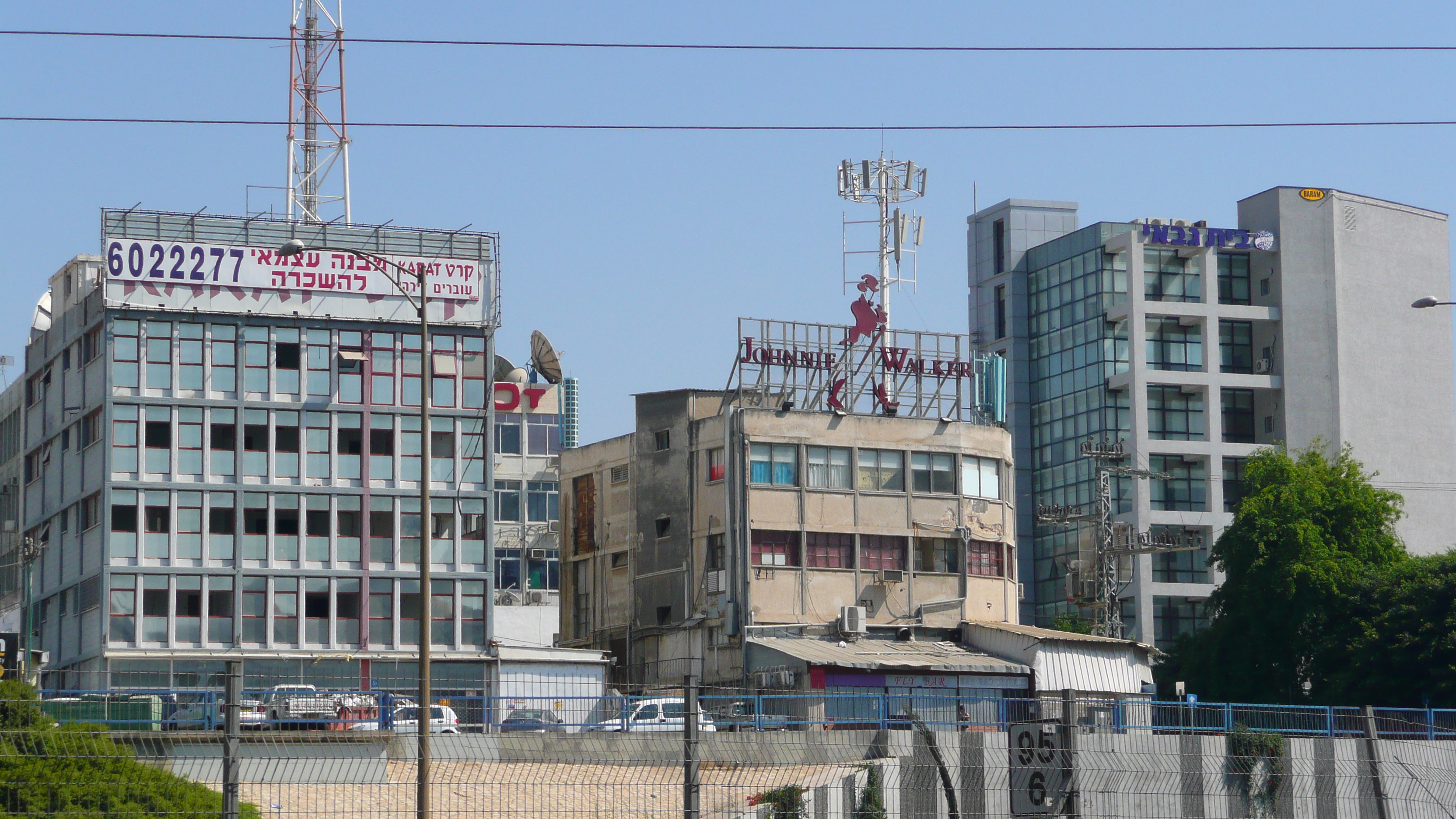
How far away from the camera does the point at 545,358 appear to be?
69.2 m

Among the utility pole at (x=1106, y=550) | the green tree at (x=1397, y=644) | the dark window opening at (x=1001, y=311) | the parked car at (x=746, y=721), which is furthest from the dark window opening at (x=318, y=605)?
the dark window opening at (x=1001, y=311)

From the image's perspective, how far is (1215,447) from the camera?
104688 millimetres

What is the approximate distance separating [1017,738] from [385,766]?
20.2 feet

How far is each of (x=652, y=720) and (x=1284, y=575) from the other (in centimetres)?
4784

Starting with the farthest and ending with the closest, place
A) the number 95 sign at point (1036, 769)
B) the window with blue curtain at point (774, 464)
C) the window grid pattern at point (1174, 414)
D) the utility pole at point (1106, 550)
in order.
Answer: the window grid pattern at point (1174, 414), the utility pole at point (1106, 550), the window with blue curtain at point (774, 464), the number 95 sign at point (1036, 769)

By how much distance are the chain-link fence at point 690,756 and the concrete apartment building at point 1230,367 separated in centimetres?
7546

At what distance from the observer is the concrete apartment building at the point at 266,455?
205 feet

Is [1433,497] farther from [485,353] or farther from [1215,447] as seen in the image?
[485,353]

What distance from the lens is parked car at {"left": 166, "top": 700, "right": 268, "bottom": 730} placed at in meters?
18.7

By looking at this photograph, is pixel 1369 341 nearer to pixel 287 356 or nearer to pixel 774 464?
pixel 774 464

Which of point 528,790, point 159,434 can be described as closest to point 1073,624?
point 159,434

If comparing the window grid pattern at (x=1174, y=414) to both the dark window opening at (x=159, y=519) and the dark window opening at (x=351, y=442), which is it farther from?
the dark window opening at (x=159, y=519)

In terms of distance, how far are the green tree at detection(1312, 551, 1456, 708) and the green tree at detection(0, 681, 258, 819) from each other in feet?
148

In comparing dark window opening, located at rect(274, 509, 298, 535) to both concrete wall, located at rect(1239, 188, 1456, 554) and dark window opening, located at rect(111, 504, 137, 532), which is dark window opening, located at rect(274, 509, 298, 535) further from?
concrete wall, located at rect(1239, 188, 1456, 554)
